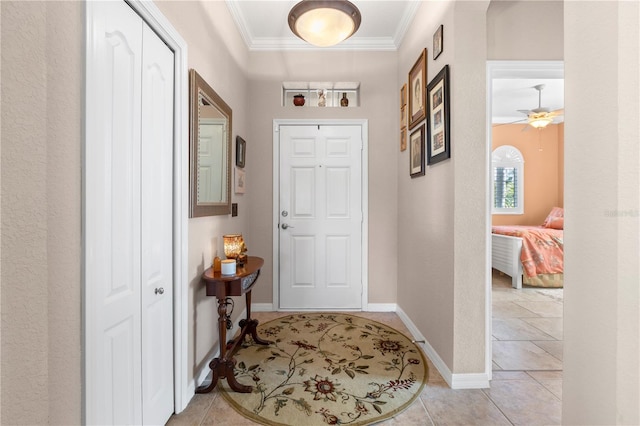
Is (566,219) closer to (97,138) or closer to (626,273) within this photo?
(626,273)

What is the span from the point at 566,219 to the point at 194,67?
2140mm

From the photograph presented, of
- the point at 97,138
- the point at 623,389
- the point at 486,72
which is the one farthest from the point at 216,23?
the point at 623,389

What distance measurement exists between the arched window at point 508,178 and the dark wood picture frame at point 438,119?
211 inches

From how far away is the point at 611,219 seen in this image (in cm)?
79

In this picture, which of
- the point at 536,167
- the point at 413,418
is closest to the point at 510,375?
the point at 413,418

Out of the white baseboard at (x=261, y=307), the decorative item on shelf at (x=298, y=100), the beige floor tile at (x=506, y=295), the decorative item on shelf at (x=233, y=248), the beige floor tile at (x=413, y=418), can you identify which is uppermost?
the decorative item on shelf at (x=298, y=100)

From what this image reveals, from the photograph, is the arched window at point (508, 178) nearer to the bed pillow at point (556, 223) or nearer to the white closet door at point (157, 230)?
the bed pillow at point (556, 223)

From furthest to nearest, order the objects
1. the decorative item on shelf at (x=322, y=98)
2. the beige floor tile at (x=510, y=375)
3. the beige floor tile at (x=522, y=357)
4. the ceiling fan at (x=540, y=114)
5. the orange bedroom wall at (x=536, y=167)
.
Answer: the orange bedroom wall at (x=536, y=167)
the ceiling fan at (x=540, y=114)
the decorative item on shelf at (x=322, y=98)
the beige floor tile at (x=522, y=357)
the beige floor tile at (x=510, y=375)

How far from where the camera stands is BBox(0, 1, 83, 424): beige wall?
0.72 m

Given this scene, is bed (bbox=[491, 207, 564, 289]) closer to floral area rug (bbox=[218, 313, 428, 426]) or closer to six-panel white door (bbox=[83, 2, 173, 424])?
floral area rug (bbox=[218, 313, 428, 426])

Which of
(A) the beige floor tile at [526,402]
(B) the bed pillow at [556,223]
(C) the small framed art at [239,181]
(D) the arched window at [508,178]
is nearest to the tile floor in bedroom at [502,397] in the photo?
(A) the beige floor tile at [526,402]

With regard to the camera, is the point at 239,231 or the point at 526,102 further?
the point at 526,102

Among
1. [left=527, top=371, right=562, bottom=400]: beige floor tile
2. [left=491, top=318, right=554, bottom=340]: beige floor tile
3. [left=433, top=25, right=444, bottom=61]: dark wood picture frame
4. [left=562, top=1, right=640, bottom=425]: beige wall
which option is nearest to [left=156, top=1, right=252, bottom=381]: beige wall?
[left=433, top=25, right=444, bottom=61]: dark wood picture frame

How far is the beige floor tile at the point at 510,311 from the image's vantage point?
10.8ft
